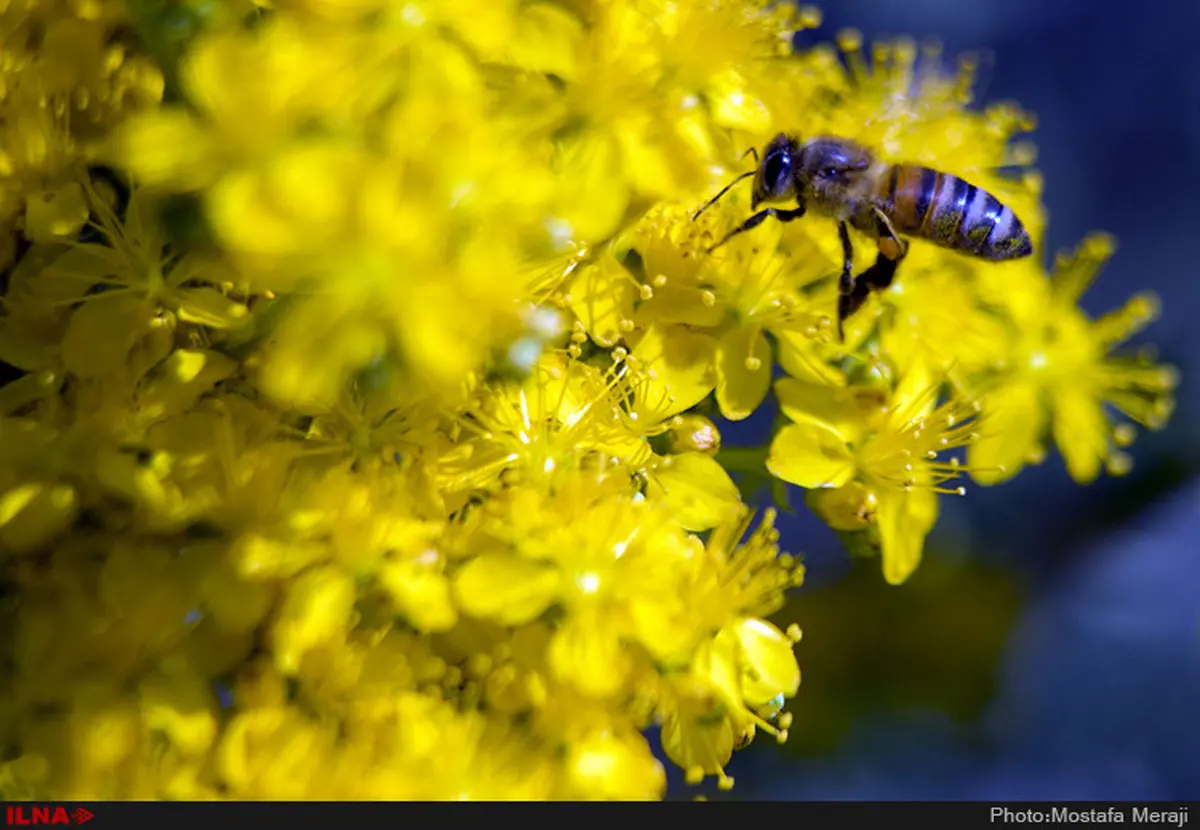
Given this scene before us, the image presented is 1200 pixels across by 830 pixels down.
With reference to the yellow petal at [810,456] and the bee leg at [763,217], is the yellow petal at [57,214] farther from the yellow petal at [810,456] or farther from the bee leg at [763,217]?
the yellow petal at [810,456]

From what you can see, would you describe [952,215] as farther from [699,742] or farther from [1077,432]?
[699,742]

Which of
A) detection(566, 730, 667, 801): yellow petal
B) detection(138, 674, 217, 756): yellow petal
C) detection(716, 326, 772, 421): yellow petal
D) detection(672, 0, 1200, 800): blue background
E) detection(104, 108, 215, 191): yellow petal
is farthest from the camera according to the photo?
detection(672, 0, 1200, 800): blue background

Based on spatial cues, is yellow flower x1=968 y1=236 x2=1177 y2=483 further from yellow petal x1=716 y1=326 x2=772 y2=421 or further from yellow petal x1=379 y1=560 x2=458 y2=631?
yellow petal x1=379 y1=560 x2=458 y2=631
